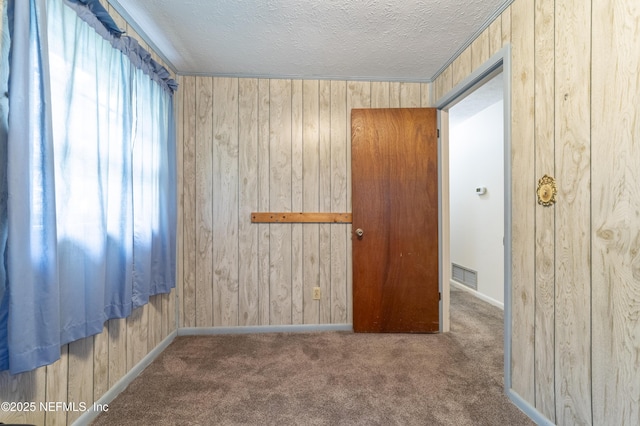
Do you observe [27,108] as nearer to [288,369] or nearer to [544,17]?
[288,369]

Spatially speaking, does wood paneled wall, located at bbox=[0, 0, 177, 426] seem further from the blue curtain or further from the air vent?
the air vent

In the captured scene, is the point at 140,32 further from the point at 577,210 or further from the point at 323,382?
the point at 577,210

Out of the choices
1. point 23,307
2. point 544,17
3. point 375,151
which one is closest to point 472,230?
point 375,151

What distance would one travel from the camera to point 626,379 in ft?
3.20

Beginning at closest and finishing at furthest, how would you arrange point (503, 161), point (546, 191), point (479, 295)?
point (546, 191)
point (503, 161)
point (479, 295)

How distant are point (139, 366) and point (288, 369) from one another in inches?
39.9

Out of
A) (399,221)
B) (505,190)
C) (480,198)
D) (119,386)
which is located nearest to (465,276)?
(480,198)

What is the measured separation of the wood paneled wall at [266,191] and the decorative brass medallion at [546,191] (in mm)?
1415

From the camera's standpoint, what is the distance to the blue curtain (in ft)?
3.05

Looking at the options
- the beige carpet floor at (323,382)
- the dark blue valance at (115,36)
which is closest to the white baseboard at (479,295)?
the beige carpet floor at (323,382)

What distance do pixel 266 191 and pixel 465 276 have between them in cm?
302

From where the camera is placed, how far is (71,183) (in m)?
1.17

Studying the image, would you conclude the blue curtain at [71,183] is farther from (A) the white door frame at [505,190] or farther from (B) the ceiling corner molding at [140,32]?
(A) the white door frame at [505,190]

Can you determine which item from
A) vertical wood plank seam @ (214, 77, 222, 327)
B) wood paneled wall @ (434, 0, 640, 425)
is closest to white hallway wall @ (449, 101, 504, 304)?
wood paneled wall @ (434, 0, 640, 425)
